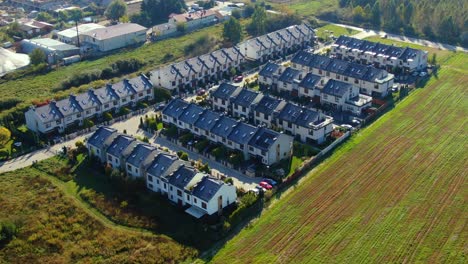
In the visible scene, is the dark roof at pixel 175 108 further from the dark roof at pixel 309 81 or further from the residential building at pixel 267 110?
the dark roof at pixel 309 81

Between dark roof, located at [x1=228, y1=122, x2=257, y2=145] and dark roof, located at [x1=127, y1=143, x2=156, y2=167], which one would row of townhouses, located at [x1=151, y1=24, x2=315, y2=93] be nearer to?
dark roof, located at [x1=228, y1=122, x2=257, y2=145]

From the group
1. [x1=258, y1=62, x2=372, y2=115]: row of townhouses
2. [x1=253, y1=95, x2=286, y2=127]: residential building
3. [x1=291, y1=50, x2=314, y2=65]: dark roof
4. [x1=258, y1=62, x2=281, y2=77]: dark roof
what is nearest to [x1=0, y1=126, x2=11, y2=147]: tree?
[x1=253, y1=95, x2=286, y2=127]: residential building

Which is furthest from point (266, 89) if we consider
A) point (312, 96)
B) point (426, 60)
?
point (426, 60)

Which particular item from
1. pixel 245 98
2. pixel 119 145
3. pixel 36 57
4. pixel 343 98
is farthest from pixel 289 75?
pixel 36 57

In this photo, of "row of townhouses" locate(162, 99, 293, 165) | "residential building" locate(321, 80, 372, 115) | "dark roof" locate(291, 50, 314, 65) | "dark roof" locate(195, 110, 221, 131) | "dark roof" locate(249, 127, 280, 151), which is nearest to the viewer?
"dark roof" locate(249, 127, 280, 151)

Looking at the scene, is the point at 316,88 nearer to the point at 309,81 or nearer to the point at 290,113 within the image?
the point at 309,81

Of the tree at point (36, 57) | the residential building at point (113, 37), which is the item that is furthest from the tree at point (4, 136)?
the residential building at point (113, 37)

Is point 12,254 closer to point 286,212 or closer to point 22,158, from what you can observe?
point 22,158

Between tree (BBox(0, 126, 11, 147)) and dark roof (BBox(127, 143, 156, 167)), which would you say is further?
tree (BBox(0, 126, 11, 147))
